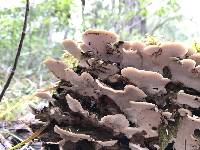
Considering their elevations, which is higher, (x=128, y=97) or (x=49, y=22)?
(x=49, y=22)

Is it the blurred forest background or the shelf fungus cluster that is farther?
the blurred forest background

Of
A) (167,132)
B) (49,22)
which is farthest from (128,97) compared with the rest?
(49,22)

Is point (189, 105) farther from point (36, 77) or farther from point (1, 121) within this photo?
point (36, 77)

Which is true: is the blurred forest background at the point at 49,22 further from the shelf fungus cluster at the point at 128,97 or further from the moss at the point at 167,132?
the moss at the point at 167,132

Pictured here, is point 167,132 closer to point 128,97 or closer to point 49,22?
point 128,97

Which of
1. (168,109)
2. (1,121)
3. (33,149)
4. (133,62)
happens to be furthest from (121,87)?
(1,121)

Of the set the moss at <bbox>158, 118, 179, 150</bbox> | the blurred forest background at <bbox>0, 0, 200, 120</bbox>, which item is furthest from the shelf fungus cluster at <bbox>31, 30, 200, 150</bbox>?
the blurred forest background at <bbox>0, 0, 200, 120</bbox>

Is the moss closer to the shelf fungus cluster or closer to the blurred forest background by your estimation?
the shelf fungus cluster

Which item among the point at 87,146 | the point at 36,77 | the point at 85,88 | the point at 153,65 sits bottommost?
the point at 36,77
